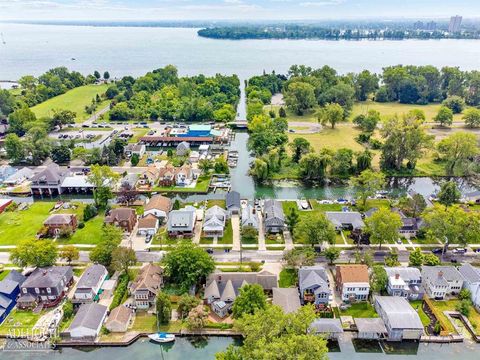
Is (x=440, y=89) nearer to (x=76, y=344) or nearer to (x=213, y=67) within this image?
(x=213, y=67)

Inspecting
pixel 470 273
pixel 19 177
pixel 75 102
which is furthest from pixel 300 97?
pixel 470 273

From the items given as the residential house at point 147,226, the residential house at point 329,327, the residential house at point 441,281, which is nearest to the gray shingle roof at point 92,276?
the residential house at point 147,226

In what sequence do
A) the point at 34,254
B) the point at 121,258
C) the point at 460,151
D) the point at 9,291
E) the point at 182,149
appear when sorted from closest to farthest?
the point at 9,291 → the point at 121,258 → the point at 34,254 → the point at 460,151 → the point at 182,149

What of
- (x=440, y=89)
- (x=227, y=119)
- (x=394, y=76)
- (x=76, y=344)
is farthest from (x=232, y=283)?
(x=440, y=89)

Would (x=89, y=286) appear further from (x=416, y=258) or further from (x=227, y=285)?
(x=416, y=258)

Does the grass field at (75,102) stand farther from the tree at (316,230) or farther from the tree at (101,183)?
the tree at (316,230)

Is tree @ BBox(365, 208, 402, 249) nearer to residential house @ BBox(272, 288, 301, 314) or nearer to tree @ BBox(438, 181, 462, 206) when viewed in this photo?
residential house @ BBox(272, 288, 301, 314)
